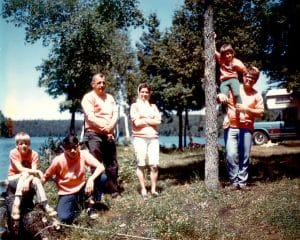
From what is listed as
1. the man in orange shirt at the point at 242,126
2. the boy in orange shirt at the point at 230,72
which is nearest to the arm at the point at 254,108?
the man in orange shirt at the point at 242,126

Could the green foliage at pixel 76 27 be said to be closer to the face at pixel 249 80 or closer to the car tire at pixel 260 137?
the car tire at pixel 260 137

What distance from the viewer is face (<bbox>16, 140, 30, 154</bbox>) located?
515 centimetres

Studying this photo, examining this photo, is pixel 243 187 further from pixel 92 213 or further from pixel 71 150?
pixel 71 150

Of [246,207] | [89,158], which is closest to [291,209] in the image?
[246,207]

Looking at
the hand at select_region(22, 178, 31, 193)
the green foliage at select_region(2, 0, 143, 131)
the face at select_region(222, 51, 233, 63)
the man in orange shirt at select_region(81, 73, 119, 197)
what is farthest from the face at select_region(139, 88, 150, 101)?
the green foliage at select_region(2, 0, 143, 131)

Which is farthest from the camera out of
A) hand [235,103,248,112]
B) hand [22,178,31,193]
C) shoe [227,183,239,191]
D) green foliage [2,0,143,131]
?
green foliage [2,0,143,131]

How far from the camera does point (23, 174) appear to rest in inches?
195

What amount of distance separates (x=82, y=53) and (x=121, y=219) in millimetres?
17423

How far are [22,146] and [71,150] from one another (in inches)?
28.9

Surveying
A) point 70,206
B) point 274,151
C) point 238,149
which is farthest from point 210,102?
point 274,151

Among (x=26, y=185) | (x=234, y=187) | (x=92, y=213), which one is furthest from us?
(x=234, y=187)

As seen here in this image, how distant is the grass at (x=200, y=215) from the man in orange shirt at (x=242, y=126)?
0.41m

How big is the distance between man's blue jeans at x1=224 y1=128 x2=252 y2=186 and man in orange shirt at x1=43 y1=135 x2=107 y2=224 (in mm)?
2048

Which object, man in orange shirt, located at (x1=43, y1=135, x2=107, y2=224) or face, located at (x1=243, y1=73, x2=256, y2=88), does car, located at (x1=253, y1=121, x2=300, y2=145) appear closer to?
face, located at (x1=243, y1=73, x2=256, y2=88)
